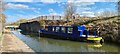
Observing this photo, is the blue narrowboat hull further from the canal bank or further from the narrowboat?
the canal bank

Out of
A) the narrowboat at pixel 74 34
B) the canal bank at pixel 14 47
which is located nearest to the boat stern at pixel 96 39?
the narrowboat at pixel 74 34

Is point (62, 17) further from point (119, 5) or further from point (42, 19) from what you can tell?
point (119, 5)

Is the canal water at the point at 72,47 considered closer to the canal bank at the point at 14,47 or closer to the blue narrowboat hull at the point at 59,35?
the canal bank at the point at 14,47

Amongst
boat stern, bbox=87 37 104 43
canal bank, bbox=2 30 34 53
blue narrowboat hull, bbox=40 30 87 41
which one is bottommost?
blue narrowboat hull, bbox=40 30 87 41

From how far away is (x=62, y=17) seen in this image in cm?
6494

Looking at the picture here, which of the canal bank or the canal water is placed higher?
the canal bank

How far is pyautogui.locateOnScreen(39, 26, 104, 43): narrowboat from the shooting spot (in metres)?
28.8

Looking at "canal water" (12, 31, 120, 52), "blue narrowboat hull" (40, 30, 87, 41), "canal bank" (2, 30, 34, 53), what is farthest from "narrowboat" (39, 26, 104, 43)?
"canal bank" (2, 30, 34, 53)

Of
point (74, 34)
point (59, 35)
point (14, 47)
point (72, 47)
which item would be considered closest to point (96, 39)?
point (74, 34)

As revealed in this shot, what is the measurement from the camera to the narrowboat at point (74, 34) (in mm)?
28750

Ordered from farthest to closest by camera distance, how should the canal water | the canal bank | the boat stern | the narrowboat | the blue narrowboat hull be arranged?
the blue narrowboat hull → the narrowboat → the boat stern → the canal water → the canal bank

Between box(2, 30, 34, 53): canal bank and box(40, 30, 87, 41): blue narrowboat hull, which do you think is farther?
box(40, 30, 87, 41): blue narrowboat hull

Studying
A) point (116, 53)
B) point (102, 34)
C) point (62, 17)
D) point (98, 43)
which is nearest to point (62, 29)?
point (102, 34)

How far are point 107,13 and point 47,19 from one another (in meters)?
14.6
